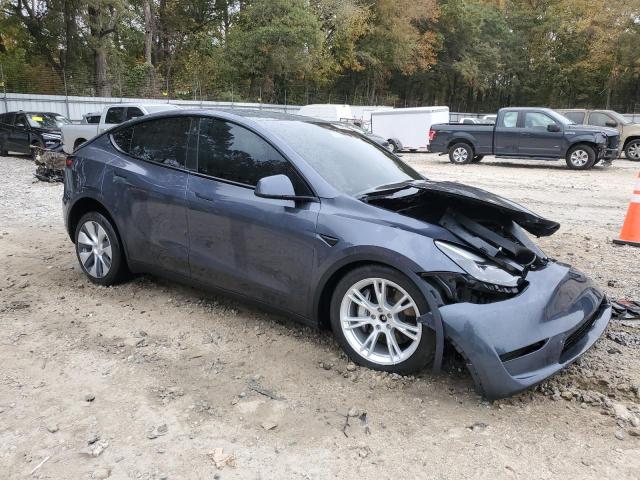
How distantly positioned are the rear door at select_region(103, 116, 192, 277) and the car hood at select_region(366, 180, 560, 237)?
157 centimetres

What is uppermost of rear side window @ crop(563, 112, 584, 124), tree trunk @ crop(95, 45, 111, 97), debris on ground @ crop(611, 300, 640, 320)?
tree trunk @ crop(95, 45, 111, 97)

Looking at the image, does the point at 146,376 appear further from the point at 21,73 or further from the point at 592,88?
the point at 592,88

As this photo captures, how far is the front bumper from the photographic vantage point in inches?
107

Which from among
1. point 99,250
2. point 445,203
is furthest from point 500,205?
point 99,250

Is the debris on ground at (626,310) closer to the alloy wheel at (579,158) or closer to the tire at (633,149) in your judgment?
the alloy wheel at (579,158)

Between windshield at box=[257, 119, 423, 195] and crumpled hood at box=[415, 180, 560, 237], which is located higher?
windshield at box=[257, 119, 423, 195]

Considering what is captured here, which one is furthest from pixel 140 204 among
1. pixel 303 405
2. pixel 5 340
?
pixel 303 405

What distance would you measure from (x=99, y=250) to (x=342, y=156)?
2.37m

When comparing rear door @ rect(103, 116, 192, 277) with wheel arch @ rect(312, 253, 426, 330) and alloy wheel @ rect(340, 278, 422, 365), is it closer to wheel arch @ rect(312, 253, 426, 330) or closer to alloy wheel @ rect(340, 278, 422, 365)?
wheel arch @ rect(312, 253, 426, 330)

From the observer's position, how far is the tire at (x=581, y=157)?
591 inches

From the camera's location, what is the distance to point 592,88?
46094 millimetres

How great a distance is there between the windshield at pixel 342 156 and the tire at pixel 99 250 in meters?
1.75

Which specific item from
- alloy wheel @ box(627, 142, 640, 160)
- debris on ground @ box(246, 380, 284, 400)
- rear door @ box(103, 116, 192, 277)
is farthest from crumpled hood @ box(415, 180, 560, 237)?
alloy wheel @ box(627, 142, 640, 160)

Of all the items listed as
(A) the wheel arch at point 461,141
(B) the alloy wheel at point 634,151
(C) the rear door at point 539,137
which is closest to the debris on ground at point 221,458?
(C) the rear door at point 539,137
